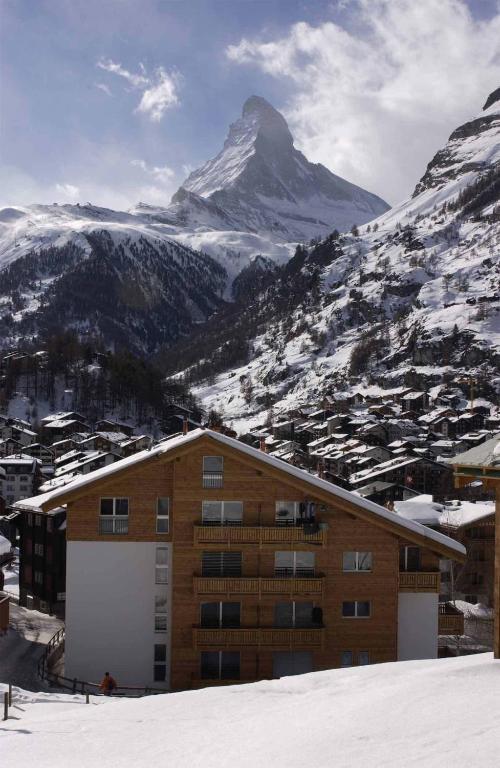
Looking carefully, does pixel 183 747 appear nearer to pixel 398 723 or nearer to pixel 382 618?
pixel 398 723

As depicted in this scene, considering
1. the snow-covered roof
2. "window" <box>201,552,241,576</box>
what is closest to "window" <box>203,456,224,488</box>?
"window" <box>201,552,241,576</box>

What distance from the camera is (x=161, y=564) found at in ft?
87.7

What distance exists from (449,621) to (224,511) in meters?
9.07

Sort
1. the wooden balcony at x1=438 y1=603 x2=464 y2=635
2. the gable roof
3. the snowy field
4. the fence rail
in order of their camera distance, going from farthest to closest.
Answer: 1. the wooden balcony at x1=438 y1=603 x2=464 y2=635
2. the gable roof
3. the fence rail
4. the snowy field

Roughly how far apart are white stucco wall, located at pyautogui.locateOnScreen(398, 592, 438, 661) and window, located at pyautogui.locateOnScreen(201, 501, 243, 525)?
6187mm

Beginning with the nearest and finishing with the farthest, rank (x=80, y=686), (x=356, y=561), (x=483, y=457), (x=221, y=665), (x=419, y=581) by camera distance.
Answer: (x=483, y=457) < (x=80, y=686) < (x=221, y=665) < (x=356, y=561) < (x=419, y=581)

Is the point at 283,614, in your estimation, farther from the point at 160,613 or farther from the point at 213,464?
the point at 213,464

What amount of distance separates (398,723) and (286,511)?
15961 millimetres

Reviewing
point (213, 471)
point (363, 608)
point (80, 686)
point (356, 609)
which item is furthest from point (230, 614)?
point (80, 686)

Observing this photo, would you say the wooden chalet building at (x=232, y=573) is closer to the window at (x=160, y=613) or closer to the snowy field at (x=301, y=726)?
the window at (x=160, y=613)

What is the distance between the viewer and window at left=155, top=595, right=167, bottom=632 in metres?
26.4

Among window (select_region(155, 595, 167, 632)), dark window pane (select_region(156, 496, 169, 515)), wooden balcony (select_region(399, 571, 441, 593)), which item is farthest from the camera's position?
dark window pane (select_region(156, 496, 169, 515))

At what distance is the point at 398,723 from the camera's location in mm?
10797

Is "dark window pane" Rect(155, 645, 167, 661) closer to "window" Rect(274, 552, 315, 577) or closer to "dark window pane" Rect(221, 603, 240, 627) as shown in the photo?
"dark window pane" Rect(221, 603, 240, 627)
